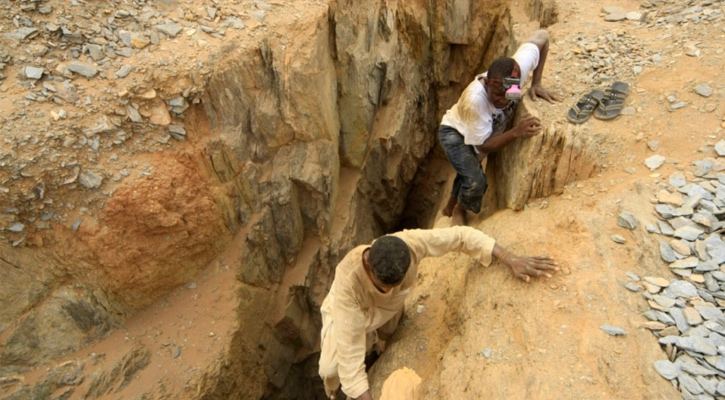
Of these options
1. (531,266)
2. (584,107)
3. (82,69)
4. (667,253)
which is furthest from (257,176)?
(667,253)

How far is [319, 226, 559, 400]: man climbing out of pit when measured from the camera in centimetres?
268

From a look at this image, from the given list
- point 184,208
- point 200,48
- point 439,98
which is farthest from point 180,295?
point 439,98

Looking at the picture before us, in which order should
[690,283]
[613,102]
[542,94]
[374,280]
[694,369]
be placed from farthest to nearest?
[542,94]
[613,102]
[374,280]
[690,283]
[694,369]

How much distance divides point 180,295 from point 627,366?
433cm

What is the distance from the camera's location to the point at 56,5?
173 inches

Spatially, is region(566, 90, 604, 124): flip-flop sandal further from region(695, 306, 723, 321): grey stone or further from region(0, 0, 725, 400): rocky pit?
region(695, 306, 723, 321): grey stone

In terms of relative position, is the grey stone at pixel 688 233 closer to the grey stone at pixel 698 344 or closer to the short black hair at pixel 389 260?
the grey stone at pixel 698 344

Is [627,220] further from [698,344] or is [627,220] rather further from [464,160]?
[464,160]

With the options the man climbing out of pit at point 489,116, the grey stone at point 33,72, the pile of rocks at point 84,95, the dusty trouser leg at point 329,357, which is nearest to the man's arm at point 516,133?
the man climbing out of pit at point 489,116

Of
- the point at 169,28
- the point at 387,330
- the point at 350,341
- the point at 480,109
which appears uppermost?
the point at 169,28

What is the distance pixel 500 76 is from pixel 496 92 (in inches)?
5.9

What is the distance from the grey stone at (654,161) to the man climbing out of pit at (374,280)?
1125 mm

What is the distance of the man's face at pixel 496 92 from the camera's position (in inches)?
140

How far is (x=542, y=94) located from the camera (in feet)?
13.1
